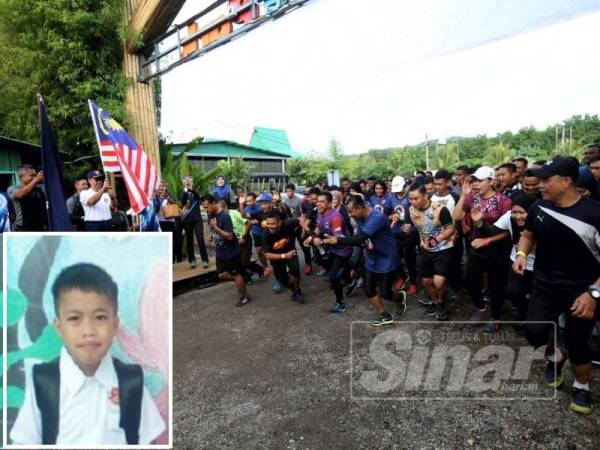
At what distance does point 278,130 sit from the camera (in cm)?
4547

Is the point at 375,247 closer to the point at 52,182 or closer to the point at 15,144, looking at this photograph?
the point at 52,182

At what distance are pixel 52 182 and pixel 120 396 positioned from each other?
2.47 m

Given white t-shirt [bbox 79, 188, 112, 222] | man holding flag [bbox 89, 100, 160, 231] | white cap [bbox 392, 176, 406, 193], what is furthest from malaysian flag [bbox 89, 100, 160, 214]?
white cap [bbox 392, 176, 406, 193]

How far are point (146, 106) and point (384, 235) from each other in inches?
266

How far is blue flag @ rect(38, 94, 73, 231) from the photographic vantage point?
3303 mm

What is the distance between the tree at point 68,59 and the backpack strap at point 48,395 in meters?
7.98

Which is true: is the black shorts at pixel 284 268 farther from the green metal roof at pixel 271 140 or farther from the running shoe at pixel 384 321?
the green metal roof at pixel 271 140

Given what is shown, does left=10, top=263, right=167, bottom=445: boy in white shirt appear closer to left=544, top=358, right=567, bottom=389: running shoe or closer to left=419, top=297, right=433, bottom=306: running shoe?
left=544, top=358, right=567, bottom=389: running shoe

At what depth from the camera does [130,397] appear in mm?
1596

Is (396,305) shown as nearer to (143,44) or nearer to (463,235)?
(463,235)

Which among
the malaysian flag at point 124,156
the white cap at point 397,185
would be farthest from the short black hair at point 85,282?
the white cap at point 397,185

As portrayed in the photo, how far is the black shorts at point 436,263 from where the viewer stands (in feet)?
14.4

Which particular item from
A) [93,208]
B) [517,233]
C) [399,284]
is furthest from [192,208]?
[517,233]

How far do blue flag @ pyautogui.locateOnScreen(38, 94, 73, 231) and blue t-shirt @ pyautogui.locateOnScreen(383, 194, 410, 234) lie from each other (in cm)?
400
